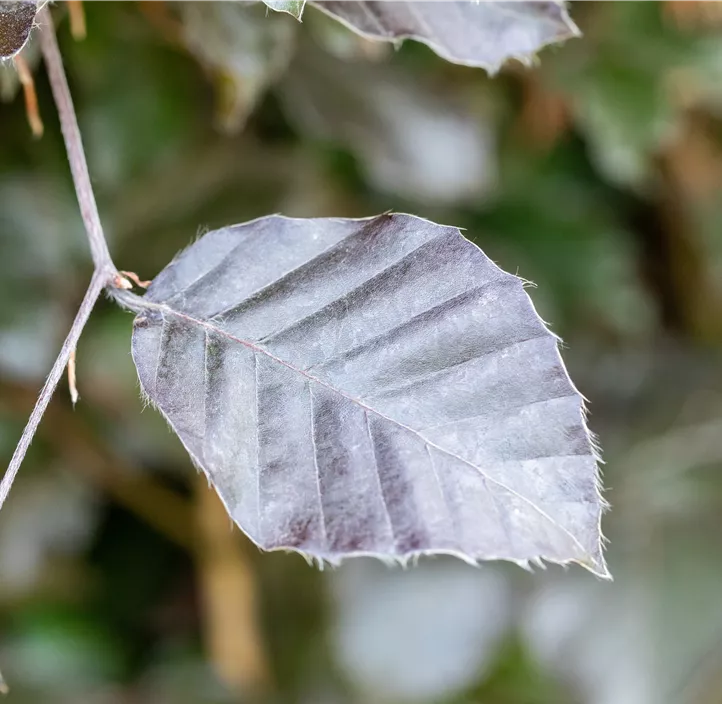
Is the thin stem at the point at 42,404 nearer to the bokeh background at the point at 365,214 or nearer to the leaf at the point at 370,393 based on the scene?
the leaf at the point at 370,393

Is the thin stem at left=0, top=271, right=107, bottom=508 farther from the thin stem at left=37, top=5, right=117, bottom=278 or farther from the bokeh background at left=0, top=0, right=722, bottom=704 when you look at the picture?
the bokeh background at left=0, top=0, right=722, bottom=704

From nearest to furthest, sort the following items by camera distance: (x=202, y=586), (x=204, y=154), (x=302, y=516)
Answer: (x=302, y=516)
(x=204, y=154)
(x=202, y=586)

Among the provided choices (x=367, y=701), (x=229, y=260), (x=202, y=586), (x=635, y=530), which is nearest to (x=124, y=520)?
(x=202, y=586)

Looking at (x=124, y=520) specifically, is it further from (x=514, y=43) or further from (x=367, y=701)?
(x=514, y=43)

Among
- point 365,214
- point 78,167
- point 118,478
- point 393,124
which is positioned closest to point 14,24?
point 78,167

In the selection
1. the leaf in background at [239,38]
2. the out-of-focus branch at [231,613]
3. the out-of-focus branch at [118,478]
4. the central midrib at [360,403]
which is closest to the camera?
the central midrib at [360,403]

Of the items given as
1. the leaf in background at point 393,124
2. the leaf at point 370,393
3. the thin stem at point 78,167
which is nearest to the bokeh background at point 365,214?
the leaf in background at point 393,124

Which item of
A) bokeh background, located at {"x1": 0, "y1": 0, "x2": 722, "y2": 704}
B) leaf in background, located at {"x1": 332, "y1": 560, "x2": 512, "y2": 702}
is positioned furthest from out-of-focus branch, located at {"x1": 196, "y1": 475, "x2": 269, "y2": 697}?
leaf in background, located at {"x1": 332, "y1": 560, "x2": 512, "y2": 702}
